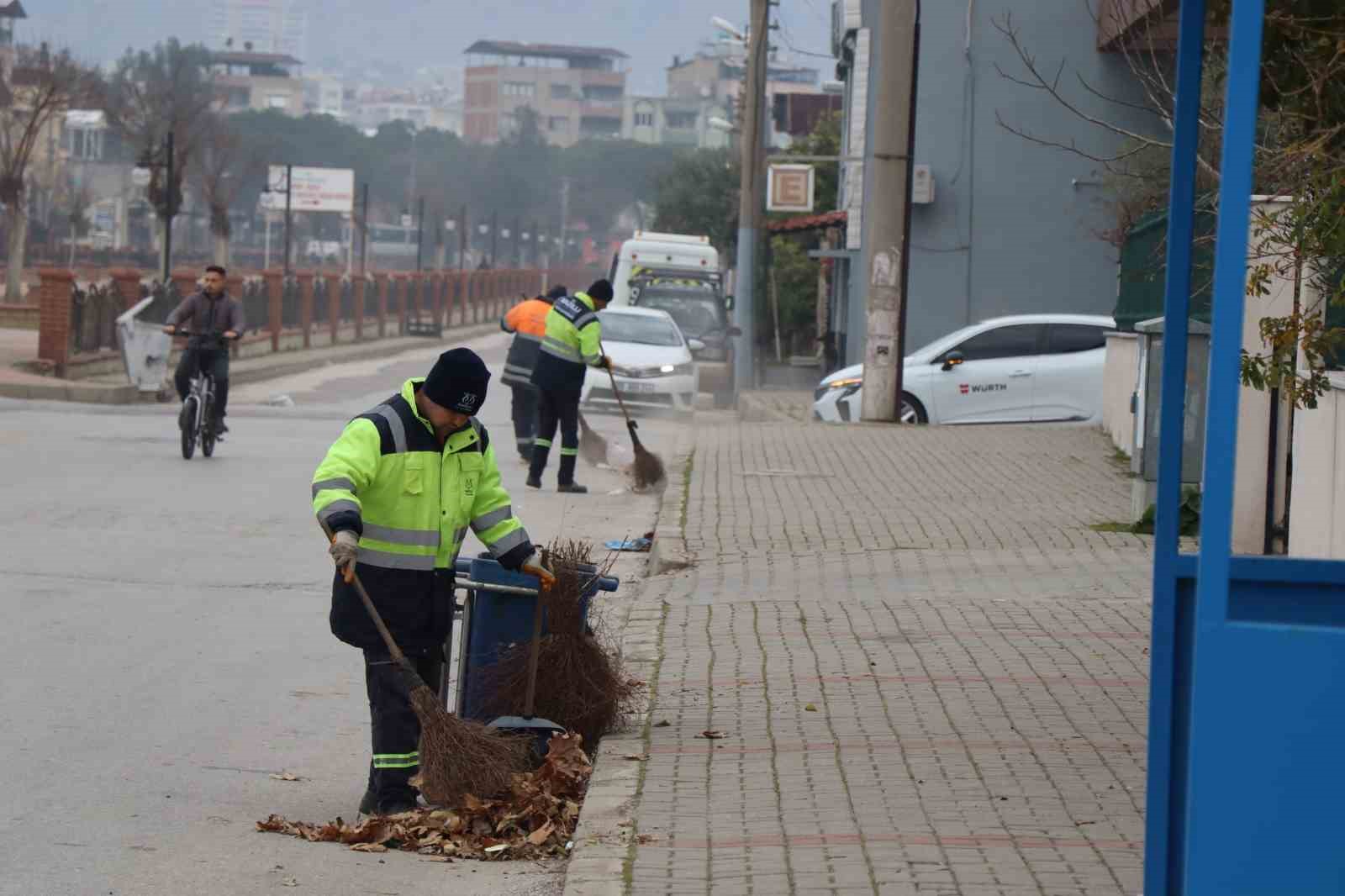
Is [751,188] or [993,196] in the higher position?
[751,188]

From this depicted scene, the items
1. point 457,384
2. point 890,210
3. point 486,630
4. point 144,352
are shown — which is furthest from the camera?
point 144,352

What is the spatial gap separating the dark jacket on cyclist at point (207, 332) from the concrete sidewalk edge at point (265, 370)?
7.69 meters

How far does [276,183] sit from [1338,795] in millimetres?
79810

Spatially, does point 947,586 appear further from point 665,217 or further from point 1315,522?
point 665,217

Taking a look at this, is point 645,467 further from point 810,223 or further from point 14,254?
point 14,254

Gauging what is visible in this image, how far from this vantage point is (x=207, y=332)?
17500mm

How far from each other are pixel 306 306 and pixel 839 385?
20.3 m

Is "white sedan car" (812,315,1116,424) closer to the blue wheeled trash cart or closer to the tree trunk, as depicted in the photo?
the blue wheeled trash cart

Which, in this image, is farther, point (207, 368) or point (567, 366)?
point (207, 368)

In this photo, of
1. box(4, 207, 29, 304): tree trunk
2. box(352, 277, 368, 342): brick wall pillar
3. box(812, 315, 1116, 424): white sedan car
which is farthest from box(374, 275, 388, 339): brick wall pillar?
box(812, 315, 1116, 424): white sedan car

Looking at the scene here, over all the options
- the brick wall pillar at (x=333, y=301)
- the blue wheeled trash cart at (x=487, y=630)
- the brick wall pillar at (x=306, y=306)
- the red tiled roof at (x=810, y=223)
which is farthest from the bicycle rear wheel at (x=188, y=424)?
the brick wall pillar at (x=333, y=301)

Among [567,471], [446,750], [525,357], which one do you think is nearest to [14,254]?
[525,357]

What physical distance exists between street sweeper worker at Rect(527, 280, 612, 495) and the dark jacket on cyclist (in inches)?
135

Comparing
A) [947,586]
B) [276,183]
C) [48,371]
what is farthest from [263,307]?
[276,183]
